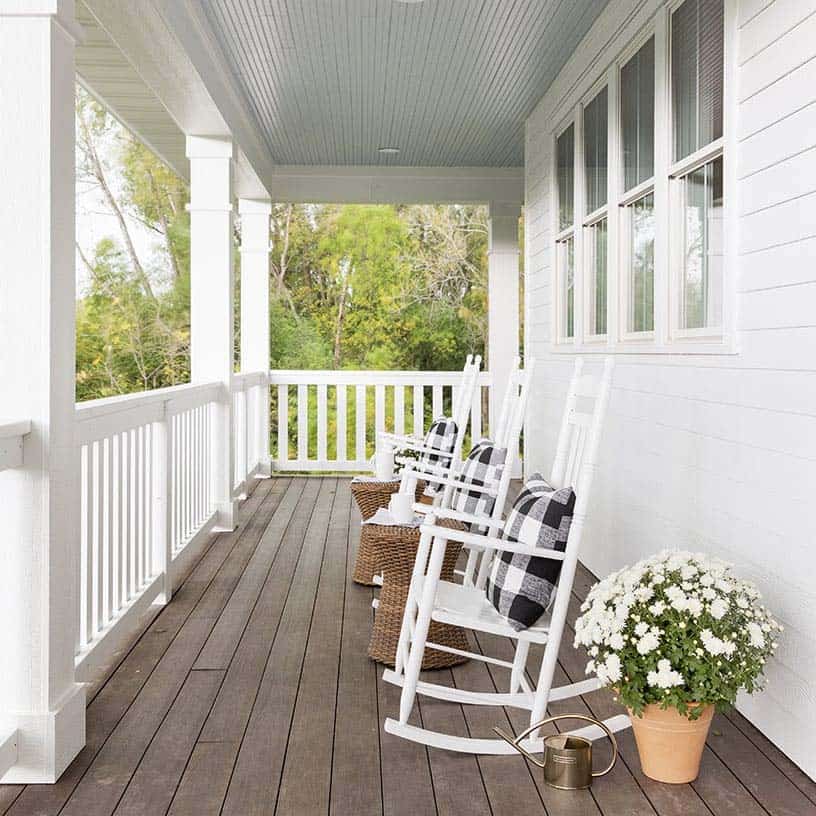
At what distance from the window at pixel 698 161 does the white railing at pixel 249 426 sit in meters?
3.90

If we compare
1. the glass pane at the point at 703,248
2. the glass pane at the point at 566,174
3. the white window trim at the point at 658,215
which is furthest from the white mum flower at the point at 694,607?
the glass pane at the point at 566,174

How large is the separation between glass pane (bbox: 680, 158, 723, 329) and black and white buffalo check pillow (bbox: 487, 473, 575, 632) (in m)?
0.98

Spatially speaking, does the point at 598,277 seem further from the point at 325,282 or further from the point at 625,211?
the point at 325,282

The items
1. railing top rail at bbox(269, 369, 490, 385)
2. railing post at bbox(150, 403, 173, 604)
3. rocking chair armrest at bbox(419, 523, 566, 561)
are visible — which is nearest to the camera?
rocking chair armrest at bbox(419, 523, 566, 561)

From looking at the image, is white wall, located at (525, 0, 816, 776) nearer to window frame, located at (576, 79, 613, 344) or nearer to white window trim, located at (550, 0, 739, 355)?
white window trim, located at (550, 0, 739, 355)

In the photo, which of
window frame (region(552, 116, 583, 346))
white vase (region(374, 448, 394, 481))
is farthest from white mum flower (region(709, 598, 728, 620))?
window frame (region(552, 116, 583, 346))

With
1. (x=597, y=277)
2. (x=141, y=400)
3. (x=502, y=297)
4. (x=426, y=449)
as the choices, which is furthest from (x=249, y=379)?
(x=141, y=400)

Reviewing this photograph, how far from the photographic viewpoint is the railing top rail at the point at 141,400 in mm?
3406

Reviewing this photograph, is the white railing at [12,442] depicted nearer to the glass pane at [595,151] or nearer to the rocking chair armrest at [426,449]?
the rocking chair armrest at [426,449]

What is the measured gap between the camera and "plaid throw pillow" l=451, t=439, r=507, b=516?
4160 mm

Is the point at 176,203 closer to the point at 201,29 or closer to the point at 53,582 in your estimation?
the point at 201,29

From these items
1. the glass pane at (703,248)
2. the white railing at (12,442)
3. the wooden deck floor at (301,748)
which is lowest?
the wooden deck floor at (301,748)

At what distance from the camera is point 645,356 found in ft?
14.1

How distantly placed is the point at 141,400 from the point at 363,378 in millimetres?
5265
